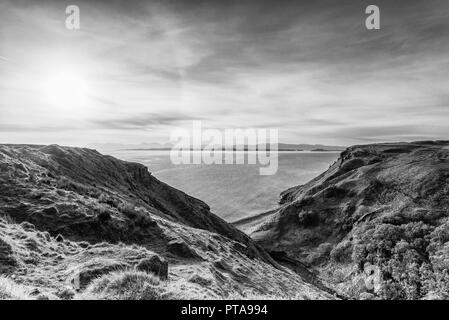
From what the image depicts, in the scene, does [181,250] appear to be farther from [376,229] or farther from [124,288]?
[376,229]

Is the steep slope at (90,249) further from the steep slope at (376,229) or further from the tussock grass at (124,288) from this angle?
the steep slope at (376,229)

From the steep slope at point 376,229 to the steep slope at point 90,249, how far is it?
15.8m

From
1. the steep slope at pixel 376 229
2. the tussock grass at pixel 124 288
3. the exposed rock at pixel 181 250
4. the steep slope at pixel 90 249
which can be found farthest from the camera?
the steep slope at pixel 376 229

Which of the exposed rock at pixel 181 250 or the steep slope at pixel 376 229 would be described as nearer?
the exposed rock at pixel 181 250

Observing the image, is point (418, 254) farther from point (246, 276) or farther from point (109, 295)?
point (109, 295)

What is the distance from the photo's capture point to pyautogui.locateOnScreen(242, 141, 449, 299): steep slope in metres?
34.5

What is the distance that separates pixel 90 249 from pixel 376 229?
3953 centimetres

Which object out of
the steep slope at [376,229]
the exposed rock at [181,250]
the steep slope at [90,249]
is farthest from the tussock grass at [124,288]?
the steep slope at [376,229]

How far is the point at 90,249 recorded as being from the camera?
17.2 m

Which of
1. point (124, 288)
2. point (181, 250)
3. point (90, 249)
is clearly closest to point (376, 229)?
point (181, 250)

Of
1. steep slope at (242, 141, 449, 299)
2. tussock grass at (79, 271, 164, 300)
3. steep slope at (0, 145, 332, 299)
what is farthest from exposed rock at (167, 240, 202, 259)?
steep slope at (242, 141, 449, 299)

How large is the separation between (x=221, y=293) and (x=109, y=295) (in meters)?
5.23

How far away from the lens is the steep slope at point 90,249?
12.4 meters

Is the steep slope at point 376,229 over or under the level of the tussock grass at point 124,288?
under
